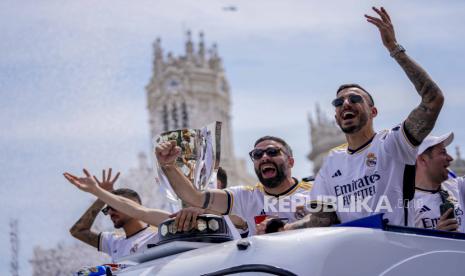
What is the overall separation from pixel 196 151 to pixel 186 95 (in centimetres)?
8564

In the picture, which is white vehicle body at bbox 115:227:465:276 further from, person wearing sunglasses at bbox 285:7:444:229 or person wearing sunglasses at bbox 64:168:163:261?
person wearing sunglasses at bbox 64:168:163:261

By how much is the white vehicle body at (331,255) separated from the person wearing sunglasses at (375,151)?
2.65 ft

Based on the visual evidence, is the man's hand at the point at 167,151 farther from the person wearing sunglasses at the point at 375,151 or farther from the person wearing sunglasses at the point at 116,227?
the person wearing sunglasses at the point at 116,227

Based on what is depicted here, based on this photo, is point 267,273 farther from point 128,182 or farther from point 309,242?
point 128,182

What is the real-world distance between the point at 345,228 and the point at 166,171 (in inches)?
61.0

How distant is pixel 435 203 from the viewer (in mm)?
5512

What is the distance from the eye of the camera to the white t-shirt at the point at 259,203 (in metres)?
5.09

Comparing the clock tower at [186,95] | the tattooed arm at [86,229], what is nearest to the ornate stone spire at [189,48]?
the clock tower at [186,95]

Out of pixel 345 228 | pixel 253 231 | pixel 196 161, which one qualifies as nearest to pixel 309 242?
pixel 345 228

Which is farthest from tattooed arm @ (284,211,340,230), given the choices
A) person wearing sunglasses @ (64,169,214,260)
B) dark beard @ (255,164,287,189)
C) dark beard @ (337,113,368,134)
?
person wearing sunglasses @ (64,169,214,260)

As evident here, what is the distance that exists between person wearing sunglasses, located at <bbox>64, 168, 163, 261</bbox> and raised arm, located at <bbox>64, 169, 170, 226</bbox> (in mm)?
257

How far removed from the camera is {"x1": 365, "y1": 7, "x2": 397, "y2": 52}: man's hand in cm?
427

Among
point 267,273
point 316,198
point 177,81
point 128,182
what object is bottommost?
point 267,273

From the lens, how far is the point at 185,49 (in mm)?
91688
